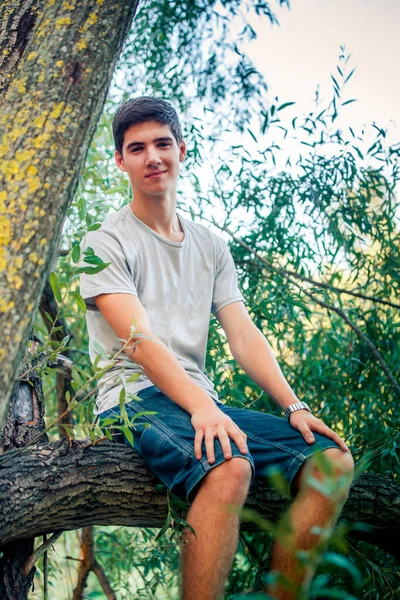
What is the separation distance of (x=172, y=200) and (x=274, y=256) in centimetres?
91

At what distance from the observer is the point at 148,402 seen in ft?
5.74

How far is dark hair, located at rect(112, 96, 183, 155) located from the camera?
6.59 ft

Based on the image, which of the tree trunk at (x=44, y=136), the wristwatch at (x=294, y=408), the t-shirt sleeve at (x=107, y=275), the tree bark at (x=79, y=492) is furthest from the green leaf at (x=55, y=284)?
the wristwatch at (x=294, y=408)

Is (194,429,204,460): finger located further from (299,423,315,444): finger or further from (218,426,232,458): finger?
(299,423,315,444): finger

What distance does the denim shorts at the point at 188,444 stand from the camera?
1528 mm

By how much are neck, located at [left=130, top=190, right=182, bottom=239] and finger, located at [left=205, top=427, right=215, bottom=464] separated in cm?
78

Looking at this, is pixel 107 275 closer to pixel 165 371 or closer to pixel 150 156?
pixel 165 371

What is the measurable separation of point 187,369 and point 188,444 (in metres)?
0.42

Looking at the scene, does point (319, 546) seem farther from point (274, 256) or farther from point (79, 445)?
point (274, 256)

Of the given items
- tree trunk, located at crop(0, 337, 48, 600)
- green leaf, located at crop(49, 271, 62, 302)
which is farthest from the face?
green leaf, located at crop(49, 271, 62, 302)

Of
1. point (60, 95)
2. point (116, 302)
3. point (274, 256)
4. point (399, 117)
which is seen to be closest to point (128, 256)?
point (116, 302)

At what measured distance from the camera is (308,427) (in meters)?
1.80

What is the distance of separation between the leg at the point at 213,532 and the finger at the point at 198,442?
0.05m

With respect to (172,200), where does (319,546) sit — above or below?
below
